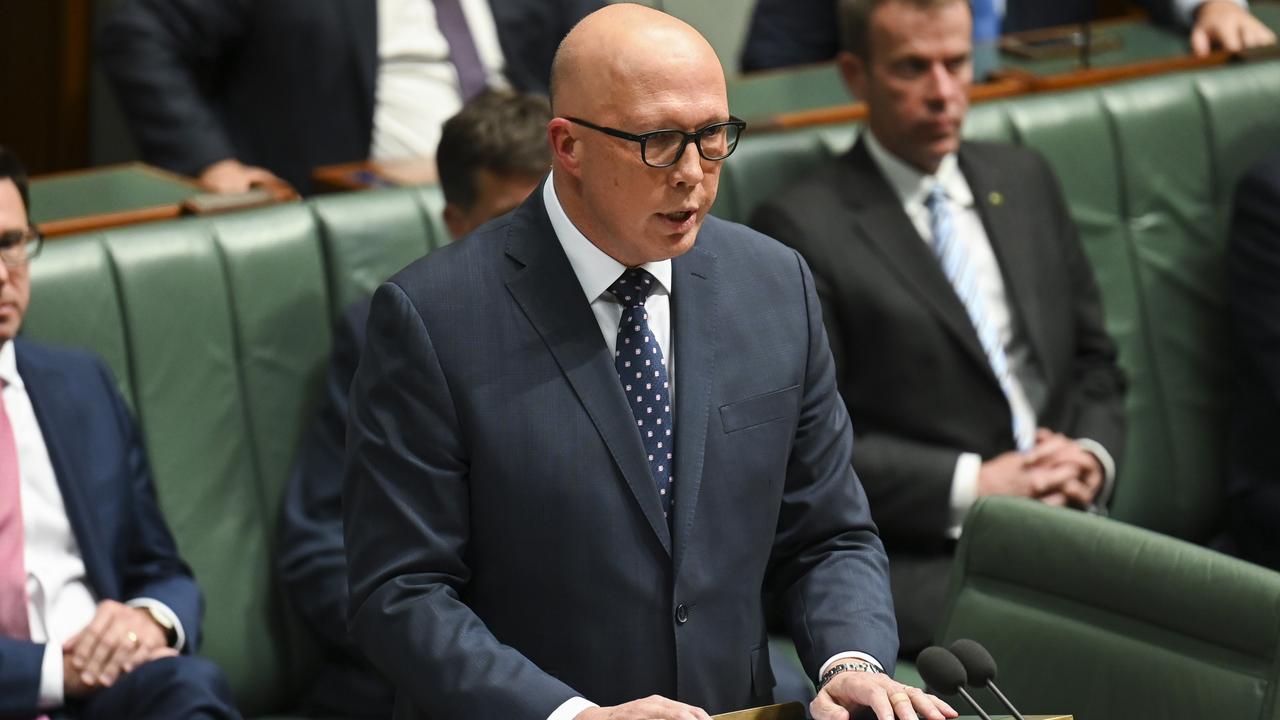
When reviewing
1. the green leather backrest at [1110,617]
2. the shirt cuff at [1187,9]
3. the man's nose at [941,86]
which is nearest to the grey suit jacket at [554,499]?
the green leather backrest at [1110,617]

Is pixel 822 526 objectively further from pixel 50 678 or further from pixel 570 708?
pixel 50 678

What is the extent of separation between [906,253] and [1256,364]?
0.65m

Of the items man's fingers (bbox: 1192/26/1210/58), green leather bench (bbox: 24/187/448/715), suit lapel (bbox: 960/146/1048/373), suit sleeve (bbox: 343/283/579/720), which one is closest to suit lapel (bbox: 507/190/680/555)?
suit sleeve (bbox: 343/283/579/720)

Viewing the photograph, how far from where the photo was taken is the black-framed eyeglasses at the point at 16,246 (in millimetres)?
2183

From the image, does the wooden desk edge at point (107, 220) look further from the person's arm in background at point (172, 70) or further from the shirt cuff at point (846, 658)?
the shirt cuff at point (846, 658)

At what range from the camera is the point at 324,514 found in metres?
2.47

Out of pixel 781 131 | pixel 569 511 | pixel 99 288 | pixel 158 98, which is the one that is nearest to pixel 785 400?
pixel 569 511

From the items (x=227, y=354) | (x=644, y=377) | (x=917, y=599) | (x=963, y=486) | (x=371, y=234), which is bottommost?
(x=917, y=599)

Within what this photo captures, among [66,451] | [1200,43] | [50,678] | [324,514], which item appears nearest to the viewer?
[50,678]

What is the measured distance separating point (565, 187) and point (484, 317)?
14cm

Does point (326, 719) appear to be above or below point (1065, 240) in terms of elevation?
below

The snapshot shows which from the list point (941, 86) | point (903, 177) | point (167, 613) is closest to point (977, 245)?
point (903, 177)

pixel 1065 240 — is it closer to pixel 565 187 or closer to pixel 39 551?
pixel 565 187

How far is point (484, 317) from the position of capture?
170cm
